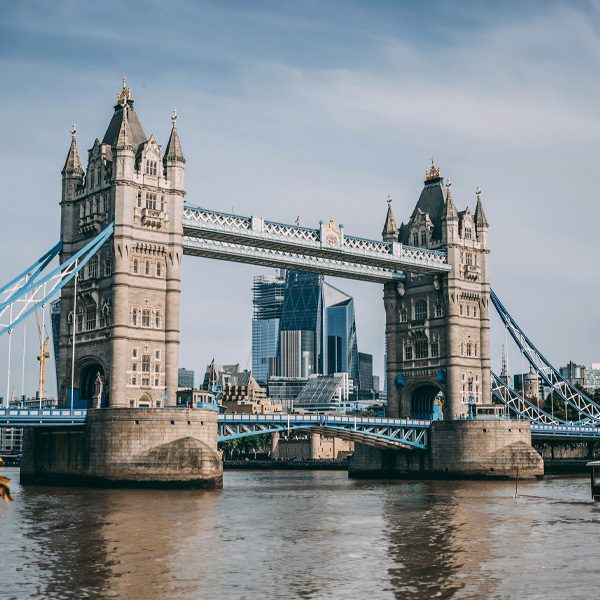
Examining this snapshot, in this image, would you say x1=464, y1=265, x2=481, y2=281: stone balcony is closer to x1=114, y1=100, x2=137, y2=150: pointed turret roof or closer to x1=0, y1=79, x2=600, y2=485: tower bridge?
x1=0, y1=79, x2=600, y2=485: tower bridge

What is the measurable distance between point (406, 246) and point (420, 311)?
399 inches

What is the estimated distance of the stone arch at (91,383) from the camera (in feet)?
283

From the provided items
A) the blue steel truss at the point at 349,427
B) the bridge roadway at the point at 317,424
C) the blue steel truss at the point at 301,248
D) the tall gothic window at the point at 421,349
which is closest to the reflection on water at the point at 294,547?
the bridge roadway at the point at 317,424

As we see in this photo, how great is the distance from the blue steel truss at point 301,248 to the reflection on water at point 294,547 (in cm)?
2843

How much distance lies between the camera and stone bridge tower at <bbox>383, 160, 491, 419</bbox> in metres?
112

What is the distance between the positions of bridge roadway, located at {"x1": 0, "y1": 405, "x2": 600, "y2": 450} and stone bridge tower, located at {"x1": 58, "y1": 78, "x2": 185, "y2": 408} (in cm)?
568

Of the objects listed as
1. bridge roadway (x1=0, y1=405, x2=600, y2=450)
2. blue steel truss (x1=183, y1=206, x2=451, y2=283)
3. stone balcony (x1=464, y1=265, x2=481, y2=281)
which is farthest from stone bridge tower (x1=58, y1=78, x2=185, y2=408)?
stone balcony (x1=464, y1=265, x2=481, y2=281)

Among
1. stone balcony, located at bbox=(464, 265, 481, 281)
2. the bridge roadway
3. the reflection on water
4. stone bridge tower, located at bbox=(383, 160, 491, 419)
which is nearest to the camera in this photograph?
the reflection on water

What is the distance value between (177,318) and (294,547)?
4652cm

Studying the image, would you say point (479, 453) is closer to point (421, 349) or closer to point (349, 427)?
point (349, 427)

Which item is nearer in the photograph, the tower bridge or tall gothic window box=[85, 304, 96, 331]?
the tower bridge

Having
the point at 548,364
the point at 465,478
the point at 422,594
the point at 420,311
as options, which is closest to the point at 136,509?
the point at 422,594

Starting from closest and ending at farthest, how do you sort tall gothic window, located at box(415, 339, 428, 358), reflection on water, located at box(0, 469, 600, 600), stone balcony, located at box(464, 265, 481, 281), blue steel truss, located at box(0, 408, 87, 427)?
reflection on water, located at box(0, 469, 600, 600), blue steel truss, located at box(0, 408, 87, 427), stone balcony, located at box(464, 265, 481, 281), tall gothic window, located at box(415, 339, 428, 358)

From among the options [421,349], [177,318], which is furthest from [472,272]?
[177,318]
